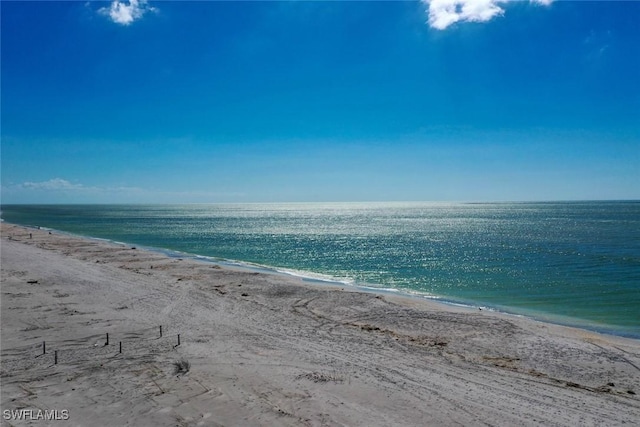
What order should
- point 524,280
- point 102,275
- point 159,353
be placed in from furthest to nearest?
point 524,280 → point 102,275 → point 159,353

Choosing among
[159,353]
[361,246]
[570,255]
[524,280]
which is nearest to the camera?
[159,353]

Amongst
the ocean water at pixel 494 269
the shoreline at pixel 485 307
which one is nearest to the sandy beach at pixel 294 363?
the shoreline at pixel 485 307

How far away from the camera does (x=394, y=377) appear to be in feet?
48.2

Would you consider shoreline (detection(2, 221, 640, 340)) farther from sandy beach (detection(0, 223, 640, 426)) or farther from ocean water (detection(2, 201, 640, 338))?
sandy beach (detection(0, 223, 640, 426))

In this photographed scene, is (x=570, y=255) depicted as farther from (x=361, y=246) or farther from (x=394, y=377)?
(x=394, y=377)

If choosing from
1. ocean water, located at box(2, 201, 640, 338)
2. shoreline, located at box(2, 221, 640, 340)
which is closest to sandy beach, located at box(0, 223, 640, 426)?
shoreline, located at box(2, 221, 640, 340)

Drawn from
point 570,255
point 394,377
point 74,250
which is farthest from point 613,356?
point 74,250

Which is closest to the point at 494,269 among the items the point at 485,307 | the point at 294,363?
the point at 485,307

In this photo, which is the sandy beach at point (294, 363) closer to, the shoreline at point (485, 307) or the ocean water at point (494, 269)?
the shoreline at point (485, 307)

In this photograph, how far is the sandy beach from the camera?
12102mm

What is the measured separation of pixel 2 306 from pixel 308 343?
59.7ft

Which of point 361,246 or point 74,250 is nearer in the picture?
point 74,250

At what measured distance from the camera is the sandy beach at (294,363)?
1210cm

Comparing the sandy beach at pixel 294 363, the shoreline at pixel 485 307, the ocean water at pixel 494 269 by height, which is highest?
the sandy beach at pixel 294 363
